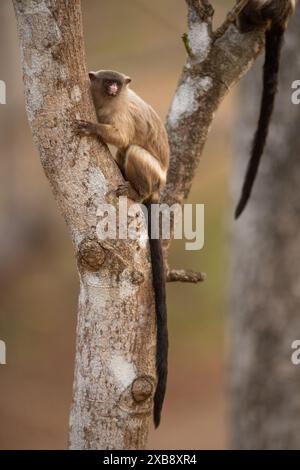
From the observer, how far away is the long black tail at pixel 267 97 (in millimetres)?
3707

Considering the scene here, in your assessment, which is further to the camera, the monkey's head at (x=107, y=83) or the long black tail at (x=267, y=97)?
the long black tail at (x=267, y=97)

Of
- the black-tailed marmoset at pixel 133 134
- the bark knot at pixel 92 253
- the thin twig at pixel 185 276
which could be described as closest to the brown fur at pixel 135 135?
the black-tailed marmoset at pixel 133 134

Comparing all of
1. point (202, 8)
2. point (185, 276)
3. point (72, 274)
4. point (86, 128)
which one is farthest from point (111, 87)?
point (72, 274)

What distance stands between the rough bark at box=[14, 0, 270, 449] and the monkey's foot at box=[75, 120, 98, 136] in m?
0.02

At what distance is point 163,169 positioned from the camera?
346 centimetres

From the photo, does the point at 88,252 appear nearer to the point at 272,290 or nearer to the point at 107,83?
the point at 107,83

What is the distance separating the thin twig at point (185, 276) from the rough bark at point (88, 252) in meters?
0.47

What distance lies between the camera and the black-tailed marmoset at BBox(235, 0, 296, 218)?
11.7 ft

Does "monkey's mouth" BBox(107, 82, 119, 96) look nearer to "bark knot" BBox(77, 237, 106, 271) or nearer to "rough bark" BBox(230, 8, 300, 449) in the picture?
"bark knot" BBox(77, 237, 106, 271)

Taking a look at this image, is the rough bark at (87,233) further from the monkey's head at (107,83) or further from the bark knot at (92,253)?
the monkey's head at (107,83)

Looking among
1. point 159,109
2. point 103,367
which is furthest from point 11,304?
point 103,367

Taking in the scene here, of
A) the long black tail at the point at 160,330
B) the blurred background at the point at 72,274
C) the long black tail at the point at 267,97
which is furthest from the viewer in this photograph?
the blurred background at the point at 72,274

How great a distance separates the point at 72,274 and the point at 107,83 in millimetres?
8654

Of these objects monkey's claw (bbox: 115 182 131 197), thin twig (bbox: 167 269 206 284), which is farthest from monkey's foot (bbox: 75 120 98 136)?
thin twig (bbox: 167 269 206 284)
